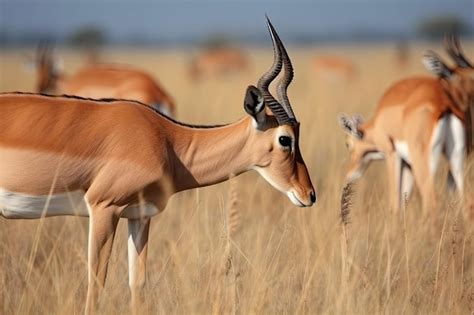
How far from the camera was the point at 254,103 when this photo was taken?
5.03m

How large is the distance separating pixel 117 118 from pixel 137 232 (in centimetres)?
71

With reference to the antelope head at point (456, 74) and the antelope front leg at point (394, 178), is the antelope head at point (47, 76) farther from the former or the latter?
the antelope head at point (456, 74)

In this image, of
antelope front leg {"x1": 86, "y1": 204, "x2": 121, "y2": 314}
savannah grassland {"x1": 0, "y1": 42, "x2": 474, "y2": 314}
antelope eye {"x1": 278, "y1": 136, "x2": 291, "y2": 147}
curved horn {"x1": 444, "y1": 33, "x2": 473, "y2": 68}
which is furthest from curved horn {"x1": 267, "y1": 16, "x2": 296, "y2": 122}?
curved horn {"x1": 444, "y1": 33, "x2": 473, "y2": 68}

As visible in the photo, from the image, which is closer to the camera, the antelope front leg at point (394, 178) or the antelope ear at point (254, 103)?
the antelope ear at point (254, 103)

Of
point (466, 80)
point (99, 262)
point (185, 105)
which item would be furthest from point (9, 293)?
point (185, 105)

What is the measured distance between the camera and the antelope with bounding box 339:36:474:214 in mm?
7328

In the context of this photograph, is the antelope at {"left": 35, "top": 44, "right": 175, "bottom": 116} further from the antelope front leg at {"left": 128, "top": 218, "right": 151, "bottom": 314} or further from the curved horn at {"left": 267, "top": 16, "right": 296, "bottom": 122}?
the curved horn at {"left": 267, "top": 16, "right": 296, "bottom": 122}

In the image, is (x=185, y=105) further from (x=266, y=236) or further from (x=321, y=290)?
(x=321, y=290)

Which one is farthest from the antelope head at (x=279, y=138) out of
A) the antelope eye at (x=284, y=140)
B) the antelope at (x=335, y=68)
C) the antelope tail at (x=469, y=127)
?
the antelope at (x=335, y=68)

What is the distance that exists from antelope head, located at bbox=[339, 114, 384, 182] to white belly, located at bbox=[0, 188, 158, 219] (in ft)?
13.0

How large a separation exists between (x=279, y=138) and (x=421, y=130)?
272 cm

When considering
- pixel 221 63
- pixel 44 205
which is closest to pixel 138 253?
pixel 44 205

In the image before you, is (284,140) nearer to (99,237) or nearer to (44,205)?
(99,237)

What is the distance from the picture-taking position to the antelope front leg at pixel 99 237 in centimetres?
479
